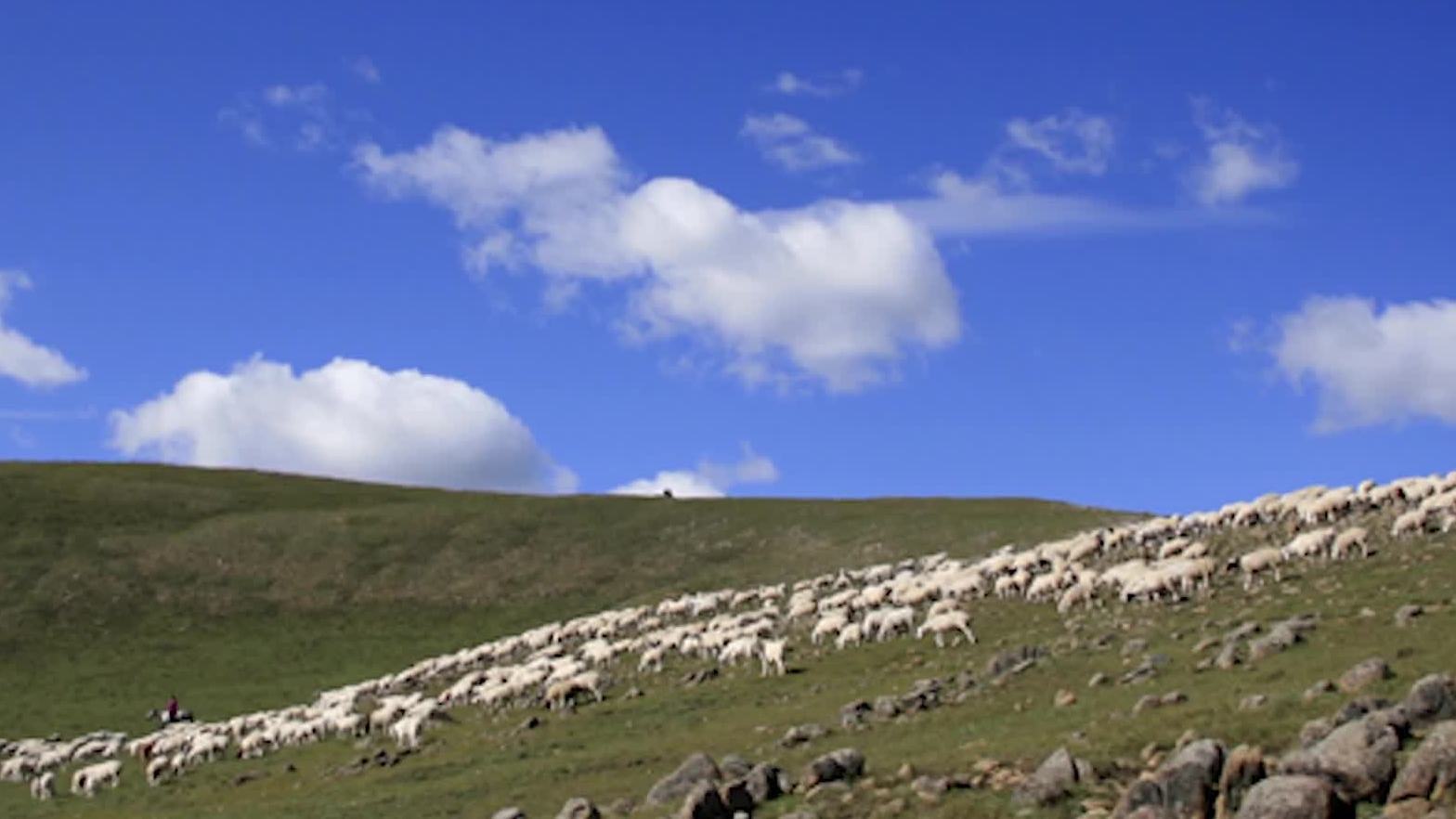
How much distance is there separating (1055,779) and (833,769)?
11.9 feet

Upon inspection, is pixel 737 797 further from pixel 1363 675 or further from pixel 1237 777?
pixel 1363 675

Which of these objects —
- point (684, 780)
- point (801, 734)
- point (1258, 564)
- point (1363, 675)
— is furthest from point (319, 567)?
point (1363, 675)

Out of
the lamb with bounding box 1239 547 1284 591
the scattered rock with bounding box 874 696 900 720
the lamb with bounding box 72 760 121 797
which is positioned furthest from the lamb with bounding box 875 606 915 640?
the lamb with bounding box 72 760 121 797

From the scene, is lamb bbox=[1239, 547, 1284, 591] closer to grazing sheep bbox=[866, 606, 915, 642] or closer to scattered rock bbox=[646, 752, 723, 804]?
grazing sheep bbox=[866, 606, 915, 642]

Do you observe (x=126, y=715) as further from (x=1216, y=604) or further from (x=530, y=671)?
(x=1216, y=604)

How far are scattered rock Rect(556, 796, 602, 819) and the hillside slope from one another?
41158 mm

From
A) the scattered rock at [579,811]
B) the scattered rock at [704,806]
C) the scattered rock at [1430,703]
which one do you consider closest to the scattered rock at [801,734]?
the scattered rock at [579,811]

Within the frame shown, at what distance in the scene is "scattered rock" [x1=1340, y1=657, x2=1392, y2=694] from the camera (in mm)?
18875

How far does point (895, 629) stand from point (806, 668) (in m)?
3.24

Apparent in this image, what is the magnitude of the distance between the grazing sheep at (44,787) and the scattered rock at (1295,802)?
36447 mm

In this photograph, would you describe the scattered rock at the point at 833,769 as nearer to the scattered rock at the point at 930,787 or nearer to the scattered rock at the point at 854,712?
the scattered rock at the point at 930,787

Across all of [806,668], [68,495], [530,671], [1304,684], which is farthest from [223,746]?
[68,495]

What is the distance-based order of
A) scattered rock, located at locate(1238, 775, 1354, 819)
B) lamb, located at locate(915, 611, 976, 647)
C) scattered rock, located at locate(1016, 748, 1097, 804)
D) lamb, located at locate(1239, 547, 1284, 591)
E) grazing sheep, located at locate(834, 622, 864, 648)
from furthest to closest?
1. grazing sheep, located at locate(834, 622, 864, 648)
2. lamb, located at locate(915, 611, 976, 647)
3. lamb, located at locate(1239, 547, 1284, 591)
4. scattered rock, located at locate(1016, 748, 1097, 804)
5. scattered rock, located at locate(1238, 775, 1354, 819)

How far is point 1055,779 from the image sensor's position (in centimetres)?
1636
